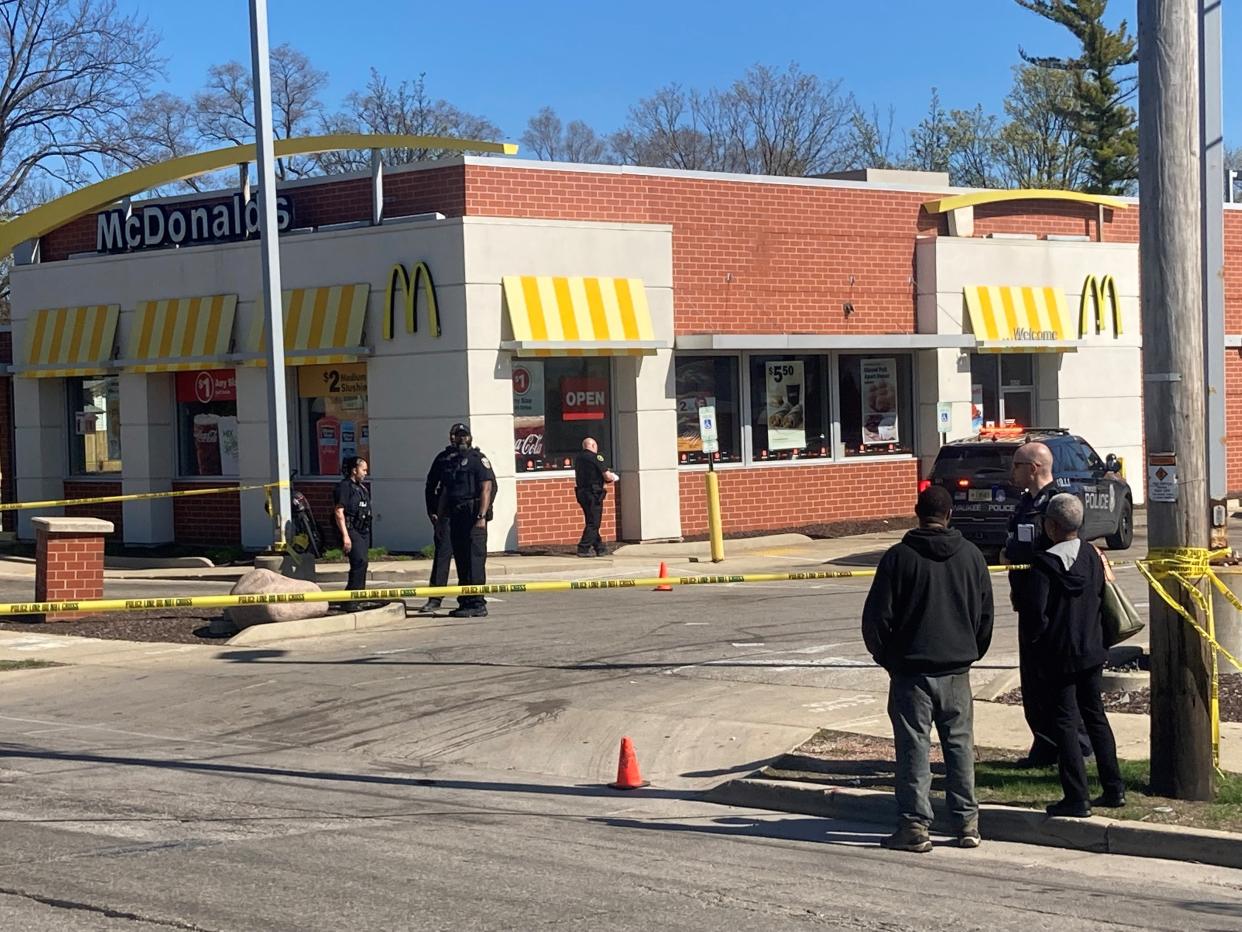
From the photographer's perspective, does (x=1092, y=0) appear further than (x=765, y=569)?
Yes

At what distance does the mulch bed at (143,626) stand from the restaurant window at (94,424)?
10.4 m

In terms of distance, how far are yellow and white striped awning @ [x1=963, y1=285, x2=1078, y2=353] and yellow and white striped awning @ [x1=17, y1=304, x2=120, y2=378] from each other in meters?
14.1

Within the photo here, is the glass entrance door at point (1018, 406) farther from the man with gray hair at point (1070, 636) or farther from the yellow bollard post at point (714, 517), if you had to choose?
the man with gray hair at point (1070, 636)

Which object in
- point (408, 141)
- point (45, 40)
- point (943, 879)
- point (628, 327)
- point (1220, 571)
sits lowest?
point (943, 879)

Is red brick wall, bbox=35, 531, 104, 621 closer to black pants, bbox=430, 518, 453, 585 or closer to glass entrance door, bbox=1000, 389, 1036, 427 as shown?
black pants, bbox=430, 518, 453, 585

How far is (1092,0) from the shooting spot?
54812mm

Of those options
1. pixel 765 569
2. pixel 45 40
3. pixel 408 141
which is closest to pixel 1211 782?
pixel 765 569

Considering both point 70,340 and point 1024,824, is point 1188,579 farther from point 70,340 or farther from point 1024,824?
point 70,340

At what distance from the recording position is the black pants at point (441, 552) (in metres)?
17.1

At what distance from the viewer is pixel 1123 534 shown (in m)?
23.4

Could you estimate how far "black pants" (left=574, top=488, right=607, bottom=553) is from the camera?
23953 mm

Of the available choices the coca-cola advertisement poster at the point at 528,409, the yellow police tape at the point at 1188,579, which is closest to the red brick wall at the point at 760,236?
the coca-cola advertisement poster at the point at 528,409

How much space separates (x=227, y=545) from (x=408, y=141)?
270 inches

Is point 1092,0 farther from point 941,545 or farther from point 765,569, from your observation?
point 941,545
